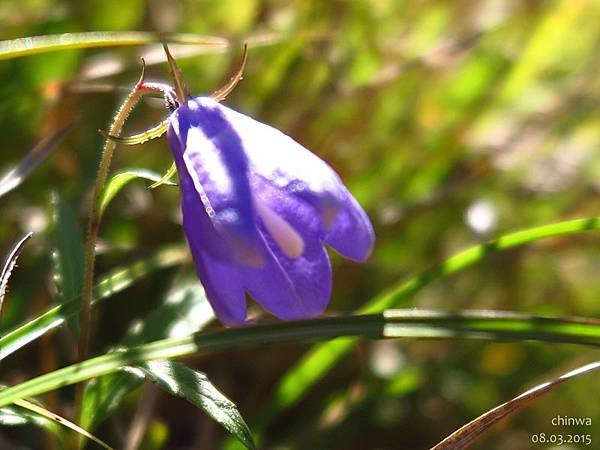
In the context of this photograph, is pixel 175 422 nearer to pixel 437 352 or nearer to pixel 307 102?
pixel 437 352

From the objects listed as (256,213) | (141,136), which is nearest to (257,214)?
(256,213)

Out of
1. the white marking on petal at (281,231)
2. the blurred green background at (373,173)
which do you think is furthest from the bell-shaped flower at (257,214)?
the blurred green background at (373,173)

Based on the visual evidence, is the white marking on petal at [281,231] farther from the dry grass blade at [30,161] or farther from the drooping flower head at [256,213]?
the dry grass blade at [30,161]

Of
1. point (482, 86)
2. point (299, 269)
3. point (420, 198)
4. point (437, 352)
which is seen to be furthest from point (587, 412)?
point (299, 269)

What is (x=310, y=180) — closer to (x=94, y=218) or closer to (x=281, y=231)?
(x=281, y=231)

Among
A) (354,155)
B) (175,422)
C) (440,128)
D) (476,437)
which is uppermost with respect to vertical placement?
(440,128)

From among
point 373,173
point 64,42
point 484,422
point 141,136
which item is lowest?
point 484,422
